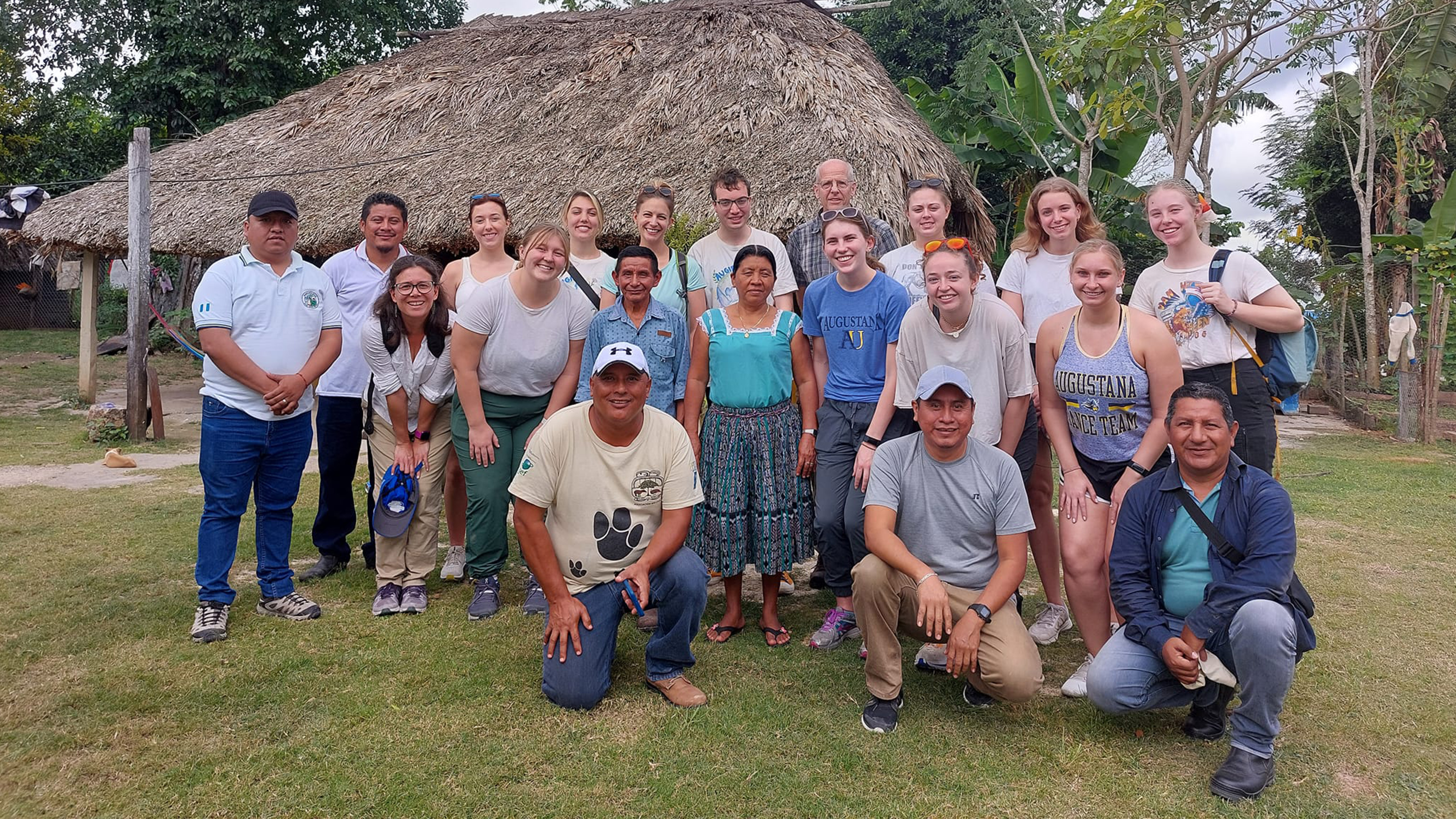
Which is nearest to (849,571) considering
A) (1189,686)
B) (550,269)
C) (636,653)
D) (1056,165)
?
(636,653)

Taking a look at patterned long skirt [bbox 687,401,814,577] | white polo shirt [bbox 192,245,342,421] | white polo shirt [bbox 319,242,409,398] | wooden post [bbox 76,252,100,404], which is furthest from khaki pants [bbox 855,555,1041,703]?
wooden post [bbox 76,252,100,404]

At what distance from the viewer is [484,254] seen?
4719mm

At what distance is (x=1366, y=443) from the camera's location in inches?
403

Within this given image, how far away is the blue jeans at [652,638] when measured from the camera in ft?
11.0

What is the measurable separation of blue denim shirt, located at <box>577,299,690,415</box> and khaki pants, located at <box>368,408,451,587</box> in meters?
0.84

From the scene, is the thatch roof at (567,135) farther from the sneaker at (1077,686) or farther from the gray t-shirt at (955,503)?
the sneaker at (1077,686)

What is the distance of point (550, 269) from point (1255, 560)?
293 cm

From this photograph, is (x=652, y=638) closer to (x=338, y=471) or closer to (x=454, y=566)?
(x=454, y=566)

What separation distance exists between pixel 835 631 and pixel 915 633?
0.74 meters

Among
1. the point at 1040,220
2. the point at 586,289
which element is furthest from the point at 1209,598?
the point at 586,289

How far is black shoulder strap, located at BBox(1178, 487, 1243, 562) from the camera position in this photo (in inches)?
118

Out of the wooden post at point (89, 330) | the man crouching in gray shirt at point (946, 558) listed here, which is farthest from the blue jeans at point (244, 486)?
the wooden post at point (89, 330)

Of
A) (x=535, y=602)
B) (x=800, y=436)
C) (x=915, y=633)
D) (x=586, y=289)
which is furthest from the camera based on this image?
(x=586, y=289)

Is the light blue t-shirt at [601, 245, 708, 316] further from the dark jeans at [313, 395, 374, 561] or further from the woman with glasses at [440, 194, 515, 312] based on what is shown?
the dark jeans at [313, 395, 374, 561]
